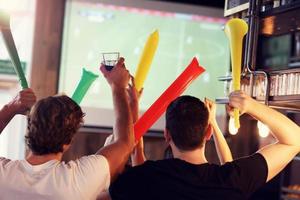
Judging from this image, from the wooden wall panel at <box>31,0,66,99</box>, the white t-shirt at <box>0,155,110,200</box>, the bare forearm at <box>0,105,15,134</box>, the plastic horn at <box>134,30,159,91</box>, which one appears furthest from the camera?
the wooden wall panel at <box>31,0,66,99</box>

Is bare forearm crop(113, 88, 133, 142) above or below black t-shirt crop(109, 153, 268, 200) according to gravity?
above

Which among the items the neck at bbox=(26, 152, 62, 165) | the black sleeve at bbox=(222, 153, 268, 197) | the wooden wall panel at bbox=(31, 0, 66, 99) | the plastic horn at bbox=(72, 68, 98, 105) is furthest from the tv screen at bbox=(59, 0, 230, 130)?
the black sleeve at bbox=(222, 153, 268, 197)

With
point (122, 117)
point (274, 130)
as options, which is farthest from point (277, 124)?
point (122, 117)

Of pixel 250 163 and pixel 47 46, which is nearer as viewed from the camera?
pixel 250 163

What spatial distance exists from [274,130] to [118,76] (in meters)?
0.54

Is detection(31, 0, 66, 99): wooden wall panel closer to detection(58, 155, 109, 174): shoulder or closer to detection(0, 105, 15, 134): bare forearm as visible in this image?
detection(0, 105, 15, 134): bare forearm

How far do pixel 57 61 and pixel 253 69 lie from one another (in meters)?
2.09

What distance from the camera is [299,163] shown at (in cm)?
391

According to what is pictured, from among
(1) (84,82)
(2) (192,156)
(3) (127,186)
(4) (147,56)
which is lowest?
(3) (127,186)

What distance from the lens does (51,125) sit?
150cm

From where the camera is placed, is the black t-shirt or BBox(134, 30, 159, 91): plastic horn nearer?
the black t-shirt

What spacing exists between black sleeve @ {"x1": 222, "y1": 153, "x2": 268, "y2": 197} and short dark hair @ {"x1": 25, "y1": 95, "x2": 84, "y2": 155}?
1.65 feet

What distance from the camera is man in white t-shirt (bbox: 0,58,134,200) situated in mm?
1475

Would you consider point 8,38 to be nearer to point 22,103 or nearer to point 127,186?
point 22,103
